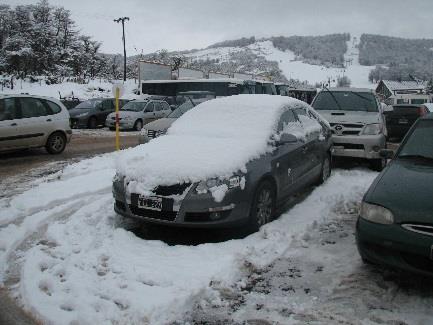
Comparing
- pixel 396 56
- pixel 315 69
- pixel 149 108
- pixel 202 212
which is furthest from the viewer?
pixel 315 69

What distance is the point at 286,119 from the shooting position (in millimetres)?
6297

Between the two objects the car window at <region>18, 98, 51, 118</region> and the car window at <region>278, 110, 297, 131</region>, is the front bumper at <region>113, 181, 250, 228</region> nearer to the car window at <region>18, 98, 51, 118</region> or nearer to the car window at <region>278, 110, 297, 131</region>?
the car window at <region>278, 110, 297, 131</region>

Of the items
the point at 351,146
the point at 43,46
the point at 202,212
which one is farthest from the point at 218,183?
the point at 43,46

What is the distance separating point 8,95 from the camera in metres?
10.3

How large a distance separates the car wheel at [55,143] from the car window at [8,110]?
119 cm

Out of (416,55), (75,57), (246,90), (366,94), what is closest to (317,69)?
(416,55)

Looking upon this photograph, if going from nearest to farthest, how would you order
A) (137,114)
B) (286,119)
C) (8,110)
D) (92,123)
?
(286,119), (8,110), (137,114), (92,123)

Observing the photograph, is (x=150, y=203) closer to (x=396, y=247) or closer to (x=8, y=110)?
(x=396, y=247)

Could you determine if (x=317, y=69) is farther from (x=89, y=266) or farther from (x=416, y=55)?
(x=89, y=266)

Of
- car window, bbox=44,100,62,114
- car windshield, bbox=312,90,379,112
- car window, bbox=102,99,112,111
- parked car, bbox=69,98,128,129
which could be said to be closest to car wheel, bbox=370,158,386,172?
car windshield, bbox=312,90,379,112

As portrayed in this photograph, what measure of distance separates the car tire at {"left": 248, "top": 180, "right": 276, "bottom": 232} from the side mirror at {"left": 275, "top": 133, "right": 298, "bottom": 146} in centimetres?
65

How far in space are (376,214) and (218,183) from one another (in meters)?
1.64

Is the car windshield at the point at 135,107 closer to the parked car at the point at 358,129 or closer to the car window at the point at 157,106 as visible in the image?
the car window at the point at 157,106

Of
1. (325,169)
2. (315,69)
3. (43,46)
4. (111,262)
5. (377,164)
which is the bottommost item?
(111,262)
